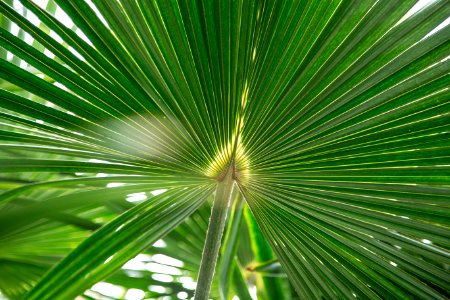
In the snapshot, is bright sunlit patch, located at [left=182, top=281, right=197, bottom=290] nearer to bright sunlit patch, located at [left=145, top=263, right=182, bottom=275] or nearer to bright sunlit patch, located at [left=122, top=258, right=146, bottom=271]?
bright sunlit patch, located at [left=145, top=263, right=182, bottom=275]

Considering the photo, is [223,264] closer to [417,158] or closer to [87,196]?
[87,196]

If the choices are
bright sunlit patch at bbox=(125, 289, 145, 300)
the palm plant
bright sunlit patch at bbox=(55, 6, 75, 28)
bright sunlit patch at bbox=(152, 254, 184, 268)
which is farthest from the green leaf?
bright sunlit patch at bbox=(125, 289, 145, 300)

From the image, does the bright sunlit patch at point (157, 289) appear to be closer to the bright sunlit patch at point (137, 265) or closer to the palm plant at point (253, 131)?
the bright sunlit patch at point (137, 265)

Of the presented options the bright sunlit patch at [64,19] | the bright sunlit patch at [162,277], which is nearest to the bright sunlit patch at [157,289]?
the bright sunlit patch at [162,277]

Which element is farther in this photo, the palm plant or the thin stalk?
the thin stalk

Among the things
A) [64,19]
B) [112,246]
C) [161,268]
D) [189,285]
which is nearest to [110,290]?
[161,268]
